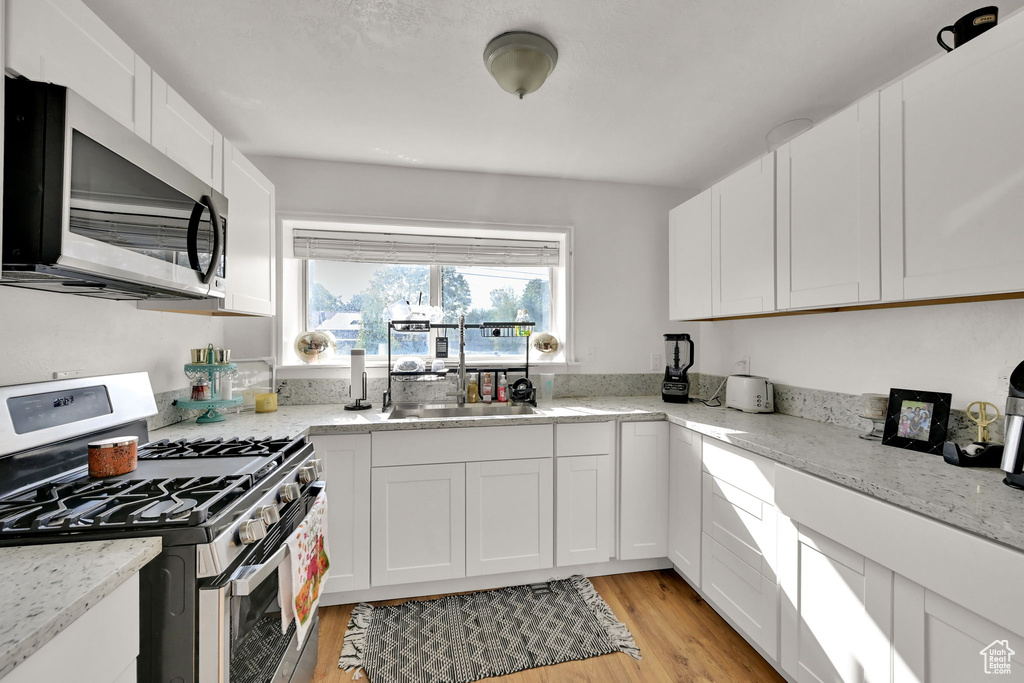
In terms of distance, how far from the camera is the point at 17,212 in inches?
35.4

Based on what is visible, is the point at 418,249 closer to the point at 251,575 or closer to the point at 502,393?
the point at 502,393

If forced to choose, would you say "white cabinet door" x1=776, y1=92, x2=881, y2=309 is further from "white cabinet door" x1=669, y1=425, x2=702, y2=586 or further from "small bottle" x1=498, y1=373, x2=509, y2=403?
"small bottle" x1=498, y1=373, x2=509, y2=403

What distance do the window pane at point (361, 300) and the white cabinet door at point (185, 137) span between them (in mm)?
1018

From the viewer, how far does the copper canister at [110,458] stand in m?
1.24

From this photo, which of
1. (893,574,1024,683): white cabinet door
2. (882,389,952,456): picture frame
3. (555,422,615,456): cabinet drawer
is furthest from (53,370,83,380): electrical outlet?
(882,389,952,456): picture frame

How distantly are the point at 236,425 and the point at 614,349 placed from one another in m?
2.18

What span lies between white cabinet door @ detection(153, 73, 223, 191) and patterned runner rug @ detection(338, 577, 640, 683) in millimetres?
1962

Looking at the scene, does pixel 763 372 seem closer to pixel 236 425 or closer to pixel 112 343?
pixel 236 425

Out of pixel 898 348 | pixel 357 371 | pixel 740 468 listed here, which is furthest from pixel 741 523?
pixel 357 371

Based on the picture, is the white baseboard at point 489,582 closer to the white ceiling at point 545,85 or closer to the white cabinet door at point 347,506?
the white cabinet door at point 347,506

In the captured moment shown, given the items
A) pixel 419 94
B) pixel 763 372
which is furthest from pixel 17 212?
pixel 763 372

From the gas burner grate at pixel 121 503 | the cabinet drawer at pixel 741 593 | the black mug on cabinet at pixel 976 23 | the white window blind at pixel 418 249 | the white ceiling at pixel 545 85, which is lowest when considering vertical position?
the cabinet drawer at pixel 741 593

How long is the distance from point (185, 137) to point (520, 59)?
1213 mm

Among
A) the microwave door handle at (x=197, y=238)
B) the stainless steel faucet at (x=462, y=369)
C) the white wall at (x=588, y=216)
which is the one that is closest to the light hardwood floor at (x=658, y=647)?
the stainless steel faucet at (x=462, y=369)
